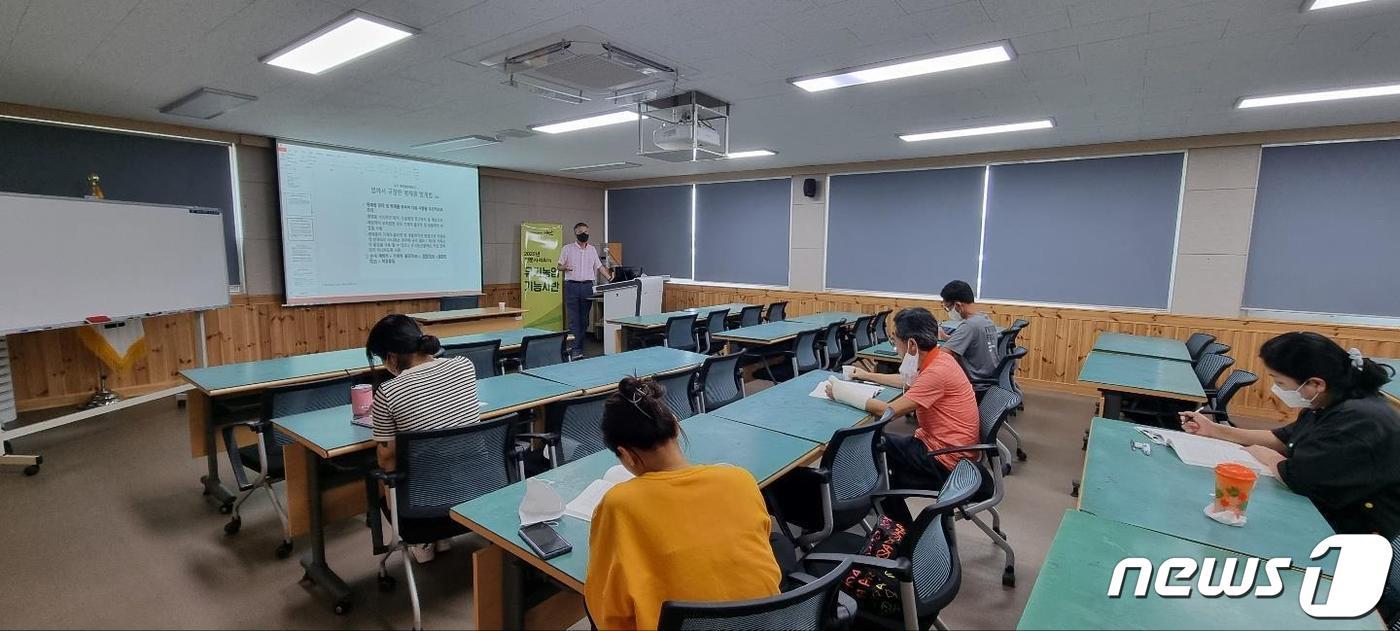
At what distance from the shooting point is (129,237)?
193 inches

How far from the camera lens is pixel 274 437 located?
303cm

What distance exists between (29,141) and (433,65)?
14.3 feet

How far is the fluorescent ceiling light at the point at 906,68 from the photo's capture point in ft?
11.2

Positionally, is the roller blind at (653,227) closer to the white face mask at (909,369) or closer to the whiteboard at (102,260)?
the whiteboard at (102,260)

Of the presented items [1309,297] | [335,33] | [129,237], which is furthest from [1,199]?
[1309,297]

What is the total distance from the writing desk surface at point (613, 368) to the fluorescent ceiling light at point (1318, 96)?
475cm

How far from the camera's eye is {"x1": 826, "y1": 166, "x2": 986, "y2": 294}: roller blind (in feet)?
23.9

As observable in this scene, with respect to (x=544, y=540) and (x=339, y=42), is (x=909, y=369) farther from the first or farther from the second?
(x=339, y=42)

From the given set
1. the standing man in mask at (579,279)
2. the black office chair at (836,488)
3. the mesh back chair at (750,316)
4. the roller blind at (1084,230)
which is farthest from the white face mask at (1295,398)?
the standing man in mask at (579,279)

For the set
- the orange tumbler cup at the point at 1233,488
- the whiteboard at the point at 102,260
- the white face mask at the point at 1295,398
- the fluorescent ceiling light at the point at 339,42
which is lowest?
the orange tumbler cup at the point at 1233,488

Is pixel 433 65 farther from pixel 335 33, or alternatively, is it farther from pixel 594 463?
pixel 594 463

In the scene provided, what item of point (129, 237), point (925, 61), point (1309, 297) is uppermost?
point (925, 61)

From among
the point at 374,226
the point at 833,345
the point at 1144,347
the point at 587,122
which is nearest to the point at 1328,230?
the point at 1144,347

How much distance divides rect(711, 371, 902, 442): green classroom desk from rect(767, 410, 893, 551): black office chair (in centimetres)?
17
